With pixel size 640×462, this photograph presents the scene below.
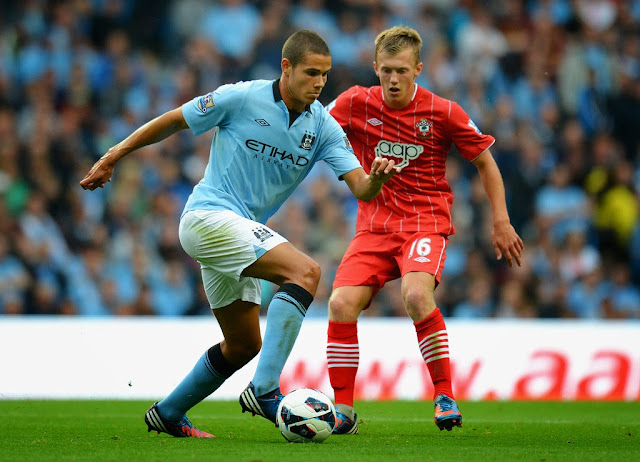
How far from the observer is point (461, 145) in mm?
6844

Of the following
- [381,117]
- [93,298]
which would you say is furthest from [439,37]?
[381,117]

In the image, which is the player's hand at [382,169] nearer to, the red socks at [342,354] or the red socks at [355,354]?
the red socks at [355,354]

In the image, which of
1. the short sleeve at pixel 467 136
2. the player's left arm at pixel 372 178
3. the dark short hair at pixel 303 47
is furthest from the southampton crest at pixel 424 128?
the dark short hair at pixel 303 47

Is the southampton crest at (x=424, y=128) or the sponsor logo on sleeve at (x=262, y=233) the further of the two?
the southampton crest at (x=424, y=128)

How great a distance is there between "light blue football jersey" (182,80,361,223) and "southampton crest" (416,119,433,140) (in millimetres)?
896

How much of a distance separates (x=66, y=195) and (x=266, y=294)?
2.71m

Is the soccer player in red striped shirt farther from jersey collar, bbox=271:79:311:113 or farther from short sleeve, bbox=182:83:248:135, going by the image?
short sleeve, bbox=182:83:248:135

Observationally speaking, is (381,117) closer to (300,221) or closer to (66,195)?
(300,221)

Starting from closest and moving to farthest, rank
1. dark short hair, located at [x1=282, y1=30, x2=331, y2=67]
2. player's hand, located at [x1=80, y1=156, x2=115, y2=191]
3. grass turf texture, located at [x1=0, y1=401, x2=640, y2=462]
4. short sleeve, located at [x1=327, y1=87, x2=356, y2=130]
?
grass turf texture, located at [x1=0, y1=401, x2=640, y2=462]
player's hand, located at [x1=80, y1=156, x2=115, y2=191]
dark short hair, located at [x1=282, y1=30, x2=331, y2=67]
short sleeve, located at [x1=327, y1=87, x2=356, y2=130]

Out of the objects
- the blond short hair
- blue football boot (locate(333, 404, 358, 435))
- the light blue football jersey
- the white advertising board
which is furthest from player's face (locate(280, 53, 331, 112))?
the white advertising board

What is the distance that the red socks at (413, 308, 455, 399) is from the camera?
6.38 m

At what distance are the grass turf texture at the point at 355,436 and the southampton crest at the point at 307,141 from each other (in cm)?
172

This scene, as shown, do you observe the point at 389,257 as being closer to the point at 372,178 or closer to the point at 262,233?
the point at 372,178

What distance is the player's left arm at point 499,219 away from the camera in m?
6.48
